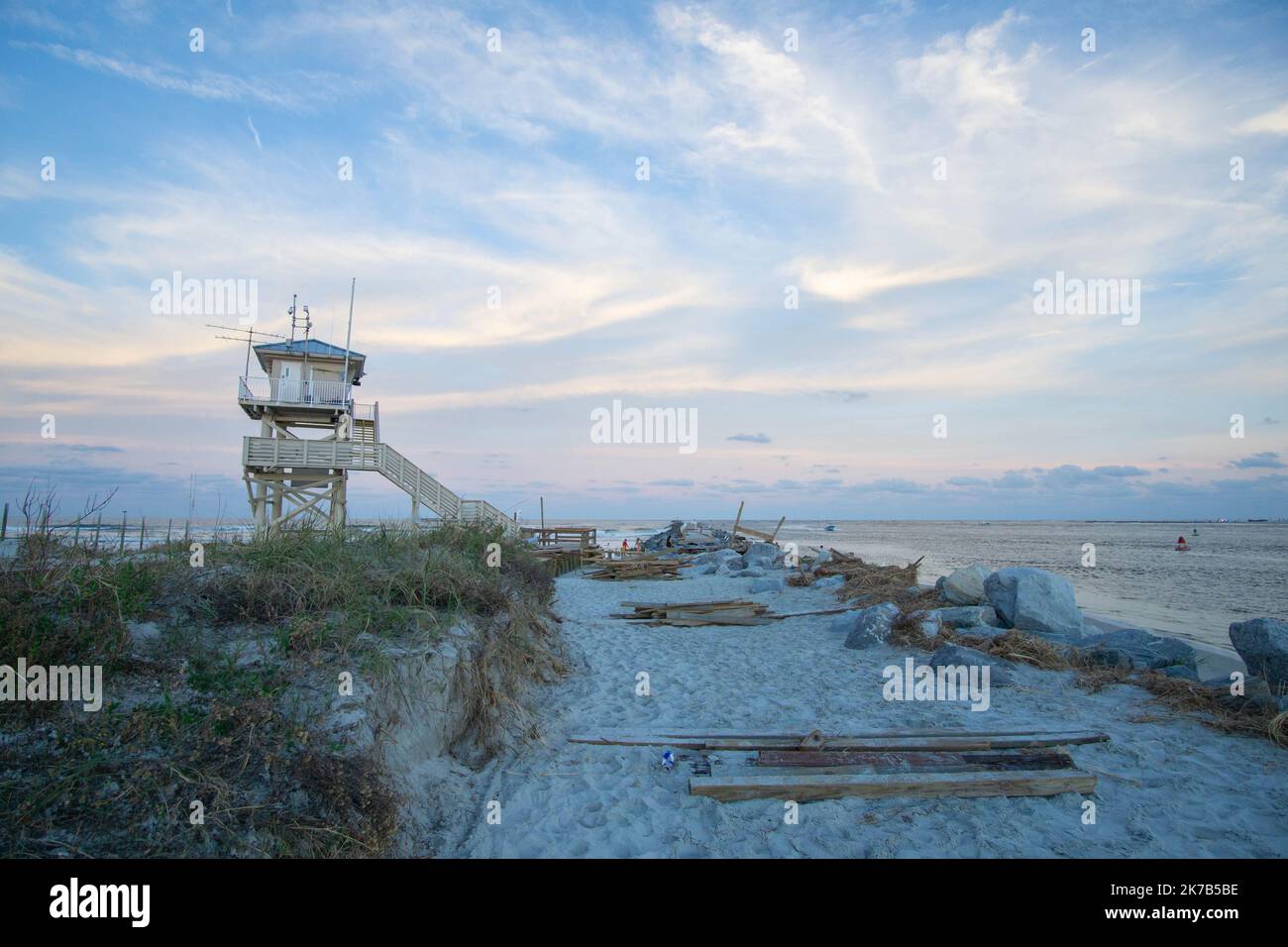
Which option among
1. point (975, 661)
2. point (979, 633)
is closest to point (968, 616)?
point (979, 633)

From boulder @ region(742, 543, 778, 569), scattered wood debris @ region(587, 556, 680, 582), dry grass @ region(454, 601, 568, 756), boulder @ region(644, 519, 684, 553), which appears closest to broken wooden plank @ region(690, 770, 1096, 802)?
dry grass @ region(454, 601, 568, 756)

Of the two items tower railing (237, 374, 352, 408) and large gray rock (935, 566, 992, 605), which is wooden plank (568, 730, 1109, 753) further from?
tower railing (237, 374, 352, 408)

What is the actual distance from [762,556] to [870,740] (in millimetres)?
21124

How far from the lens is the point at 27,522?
534cm

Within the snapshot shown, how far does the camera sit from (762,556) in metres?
26.8

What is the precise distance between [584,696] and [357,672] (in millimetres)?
3584

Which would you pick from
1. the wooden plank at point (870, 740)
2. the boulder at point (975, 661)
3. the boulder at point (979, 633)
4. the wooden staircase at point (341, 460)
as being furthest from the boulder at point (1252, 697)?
the wooden staircase at point (341, 460)

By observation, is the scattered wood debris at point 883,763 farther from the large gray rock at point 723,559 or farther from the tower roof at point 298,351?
the tower roof at point 298,351

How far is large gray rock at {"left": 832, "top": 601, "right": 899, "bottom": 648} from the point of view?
36.1 ft

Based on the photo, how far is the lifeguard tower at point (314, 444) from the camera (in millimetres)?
24203

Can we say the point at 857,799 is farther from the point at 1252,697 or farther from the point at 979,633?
the point at 979,633

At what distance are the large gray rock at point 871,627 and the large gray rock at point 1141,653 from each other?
3.00 m

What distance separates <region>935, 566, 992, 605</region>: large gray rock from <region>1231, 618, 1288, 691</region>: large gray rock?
5.53 m
